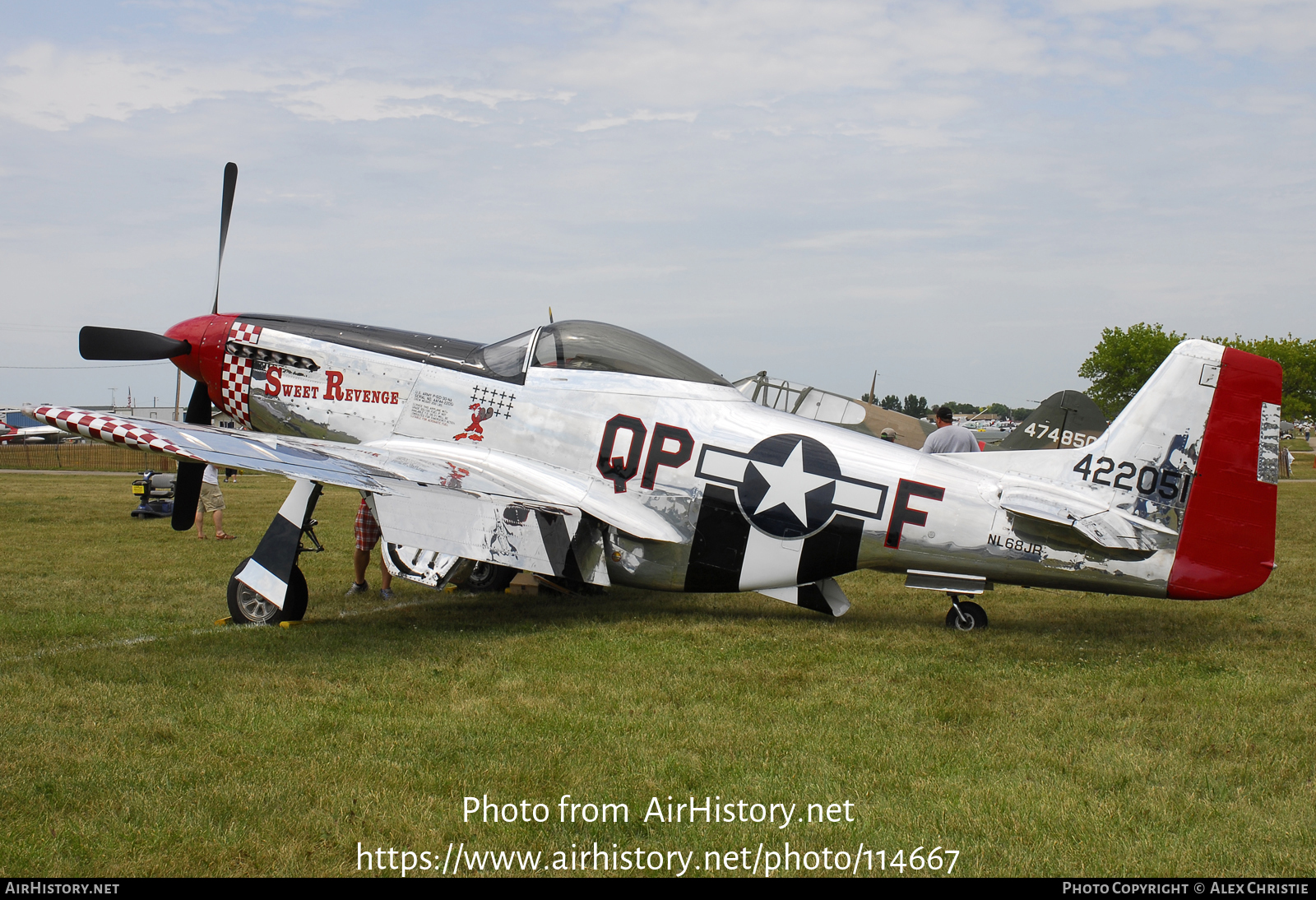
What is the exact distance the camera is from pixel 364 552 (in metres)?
8.26

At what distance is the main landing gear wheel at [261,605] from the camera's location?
6.68 m

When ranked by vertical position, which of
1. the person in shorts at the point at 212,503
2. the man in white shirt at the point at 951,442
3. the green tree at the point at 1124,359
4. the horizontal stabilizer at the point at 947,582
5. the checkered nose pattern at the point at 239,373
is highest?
the green tree at the point at 1124,359

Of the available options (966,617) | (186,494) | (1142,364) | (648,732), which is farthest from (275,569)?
(1142,364)

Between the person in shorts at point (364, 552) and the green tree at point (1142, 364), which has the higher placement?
the green tree at point (1142, 364)

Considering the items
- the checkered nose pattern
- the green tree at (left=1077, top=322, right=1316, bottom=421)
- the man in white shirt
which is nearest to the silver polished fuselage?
the checkered nose pattern

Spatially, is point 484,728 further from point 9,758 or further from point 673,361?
point 673,361

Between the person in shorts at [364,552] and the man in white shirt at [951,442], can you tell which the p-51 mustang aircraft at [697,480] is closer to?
the person in shorts at [364,552]

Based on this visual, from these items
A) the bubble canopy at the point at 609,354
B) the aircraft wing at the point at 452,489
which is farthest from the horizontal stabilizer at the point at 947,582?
the bubble canopy at the point at 609,354

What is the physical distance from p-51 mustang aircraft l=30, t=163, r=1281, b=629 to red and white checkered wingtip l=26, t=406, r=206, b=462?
0.06ft

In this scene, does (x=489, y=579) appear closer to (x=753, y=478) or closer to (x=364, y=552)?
(x=364, y=552)

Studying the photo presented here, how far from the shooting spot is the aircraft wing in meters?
6.12

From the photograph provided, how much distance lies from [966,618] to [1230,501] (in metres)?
1.88

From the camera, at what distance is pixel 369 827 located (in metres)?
3.32
